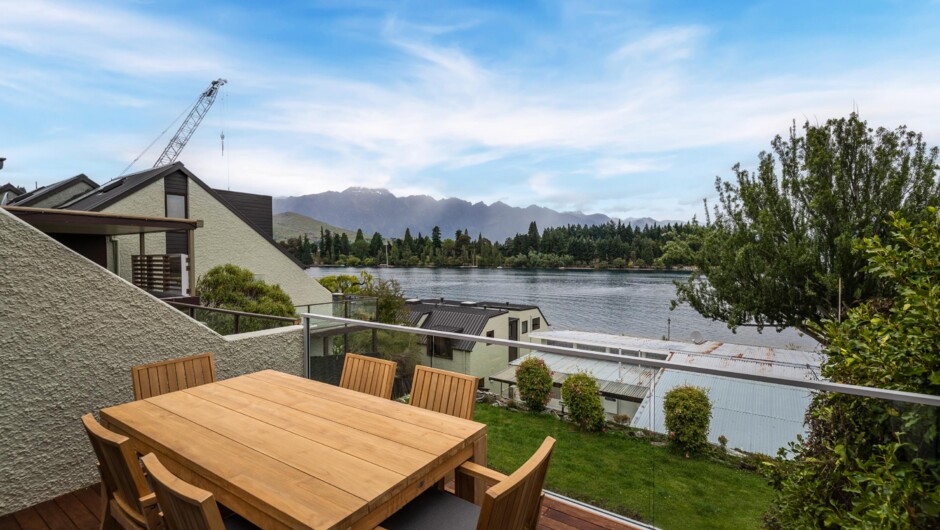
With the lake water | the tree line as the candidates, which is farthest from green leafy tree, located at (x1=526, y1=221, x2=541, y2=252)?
the lake water

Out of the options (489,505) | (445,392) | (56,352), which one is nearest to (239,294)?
(56,352)

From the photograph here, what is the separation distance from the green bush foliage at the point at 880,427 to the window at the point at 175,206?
711 inches

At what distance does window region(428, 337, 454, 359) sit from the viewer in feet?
10.2

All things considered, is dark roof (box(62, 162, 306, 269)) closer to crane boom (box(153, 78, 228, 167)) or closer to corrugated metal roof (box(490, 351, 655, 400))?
corrugated metal roof (box(490, 351, 655, 400))

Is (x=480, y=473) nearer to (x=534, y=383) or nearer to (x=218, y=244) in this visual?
(x=534, y=383)

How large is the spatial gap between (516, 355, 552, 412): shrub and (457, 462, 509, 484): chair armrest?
0.89 metres

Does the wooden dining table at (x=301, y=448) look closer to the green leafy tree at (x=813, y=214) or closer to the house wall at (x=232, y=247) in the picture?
the house wall at (x=232, y=247)

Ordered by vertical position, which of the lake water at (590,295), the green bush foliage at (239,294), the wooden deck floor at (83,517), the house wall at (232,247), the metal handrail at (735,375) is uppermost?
the house wall at (232,247)

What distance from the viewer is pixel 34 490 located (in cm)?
273

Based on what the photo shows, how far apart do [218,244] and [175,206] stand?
1861mm

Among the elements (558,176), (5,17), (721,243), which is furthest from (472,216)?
(5,17)

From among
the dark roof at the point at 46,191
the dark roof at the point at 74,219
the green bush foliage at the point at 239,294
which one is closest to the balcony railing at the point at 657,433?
the dark roof at the point at 74,219

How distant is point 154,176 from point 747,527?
17.9 m

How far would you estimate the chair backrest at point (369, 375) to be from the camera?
2779mm
